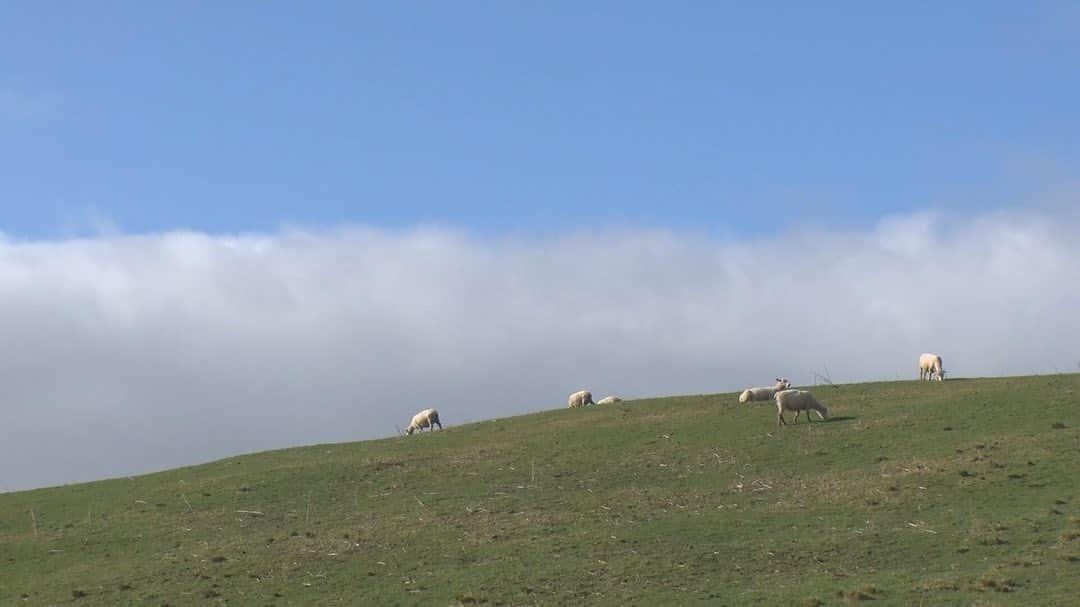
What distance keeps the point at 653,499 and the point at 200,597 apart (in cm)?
1467

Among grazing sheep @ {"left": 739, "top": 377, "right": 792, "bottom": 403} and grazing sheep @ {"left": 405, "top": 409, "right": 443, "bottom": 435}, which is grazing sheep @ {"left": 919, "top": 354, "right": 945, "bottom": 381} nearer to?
grazing sheep @ {"left": 739, "top": 377, "right": 792, "bottom": 403}

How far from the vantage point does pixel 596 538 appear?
36.0m

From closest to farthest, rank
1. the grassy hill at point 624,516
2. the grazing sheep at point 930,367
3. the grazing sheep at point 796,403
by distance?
the grassy hill at point 624,516 < the grazing sheep at point 796,403 < the grazing sheep at point 930,367

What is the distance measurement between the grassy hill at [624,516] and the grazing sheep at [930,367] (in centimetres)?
347

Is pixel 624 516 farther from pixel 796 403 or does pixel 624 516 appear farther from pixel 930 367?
pixel 930 367

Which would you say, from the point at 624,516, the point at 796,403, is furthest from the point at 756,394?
the point at 624,516

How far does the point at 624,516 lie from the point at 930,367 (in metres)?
26.6

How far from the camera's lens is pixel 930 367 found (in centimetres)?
5916

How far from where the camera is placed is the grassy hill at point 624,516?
103 feet

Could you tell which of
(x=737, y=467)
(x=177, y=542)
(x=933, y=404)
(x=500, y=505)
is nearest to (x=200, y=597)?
(x=177, y=542)

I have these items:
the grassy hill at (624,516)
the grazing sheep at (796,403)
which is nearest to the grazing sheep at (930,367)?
the grassy hill at (624,516)

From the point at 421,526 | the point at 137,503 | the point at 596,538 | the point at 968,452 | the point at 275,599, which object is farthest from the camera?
the point at 137,503

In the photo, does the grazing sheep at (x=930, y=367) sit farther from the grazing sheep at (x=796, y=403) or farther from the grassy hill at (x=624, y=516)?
the grazing sheep at (x=796, y=403)

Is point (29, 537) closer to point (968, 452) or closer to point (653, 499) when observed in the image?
point (653, 499)
